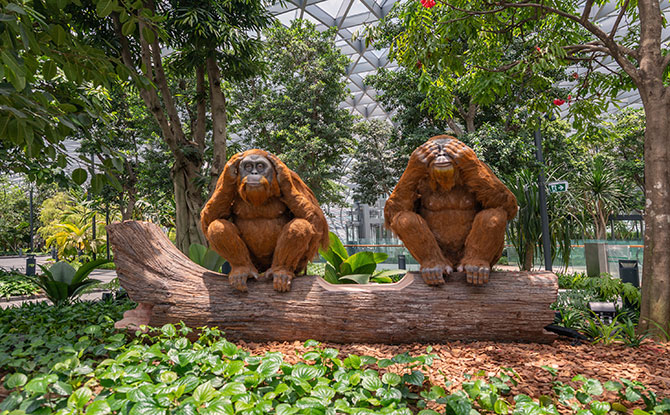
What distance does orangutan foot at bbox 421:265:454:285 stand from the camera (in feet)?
9.21

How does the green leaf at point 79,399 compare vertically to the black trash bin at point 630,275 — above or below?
below

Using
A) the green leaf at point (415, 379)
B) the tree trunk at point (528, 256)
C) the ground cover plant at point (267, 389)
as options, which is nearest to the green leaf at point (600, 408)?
the ground cover plant at point (267, 389)

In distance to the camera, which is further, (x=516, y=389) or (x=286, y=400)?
(x=516, y=389)

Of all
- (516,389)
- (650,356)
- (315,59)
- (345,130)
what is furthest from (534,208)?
(315,59)

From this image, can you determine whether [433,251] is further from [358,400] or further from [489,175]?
[358,400]

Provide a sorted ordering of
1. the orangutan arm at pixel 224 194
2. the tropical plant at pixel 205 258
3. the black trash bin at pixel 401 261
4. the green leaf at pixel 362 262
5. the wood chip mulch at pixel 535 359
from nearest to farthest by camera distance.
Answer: the wood chip mulch at pixel 535 359
the orangutan arm at pixel 224 194
the green leaf at pixel 362 262
the tropical plant at pixel 205 258
the black trash bin at pixel 401 261

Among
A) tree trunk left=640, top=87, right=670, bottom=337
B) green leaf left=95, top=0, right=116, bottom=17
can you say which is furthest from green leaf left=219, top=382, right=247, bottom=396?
tree trunk left=640, top=87, right=670, bottom=337

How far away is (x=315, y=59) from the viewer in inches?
529

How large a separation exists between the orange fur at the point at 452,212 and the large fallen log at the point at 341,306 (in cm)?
23

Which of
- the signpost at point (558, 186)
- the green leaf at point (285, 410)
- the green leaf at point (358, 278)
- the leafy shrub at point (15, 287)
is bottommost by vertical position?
the leafy shrub at point (15, 287)

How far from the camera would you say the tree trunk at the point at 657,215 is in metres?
3.05

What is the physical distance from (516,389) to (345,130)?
12.2m

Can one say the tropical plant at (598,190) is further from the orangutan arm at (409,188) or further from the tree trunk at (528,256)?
the orangutan arm at (409,188)

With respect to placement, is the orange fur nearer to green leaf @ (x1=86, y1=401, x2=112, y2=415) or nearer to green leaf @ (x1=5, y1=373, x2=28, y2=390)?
green leaf @ (x1=86, y1=401, x2=112, y2=415)
